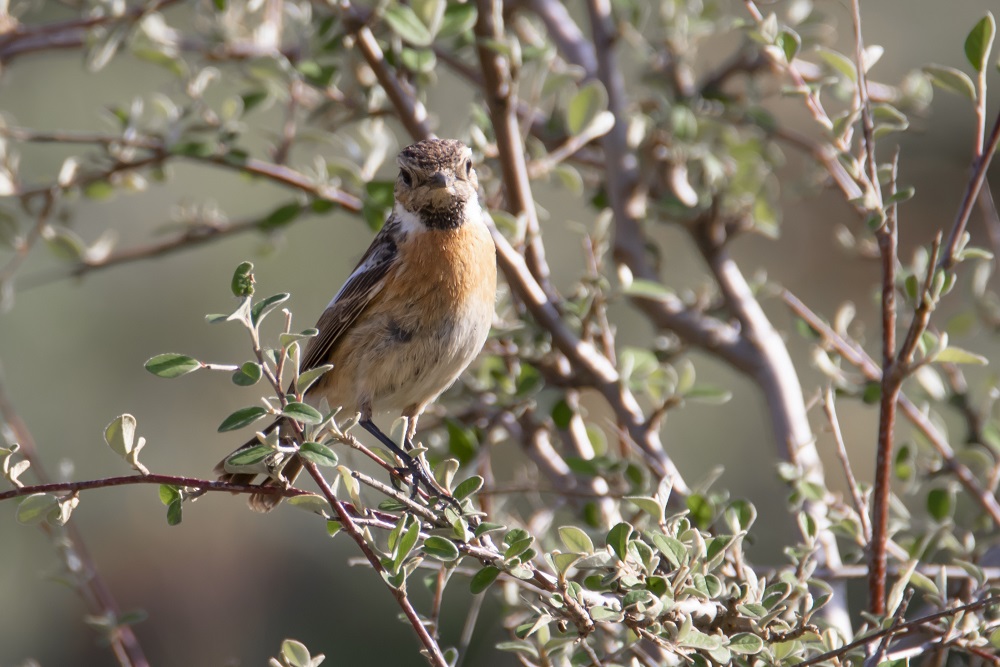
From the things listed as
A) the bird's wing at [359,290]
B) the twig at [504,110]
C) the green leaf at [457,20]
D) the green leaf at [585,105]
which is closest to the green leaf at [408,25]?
the green leaf at [457,20]

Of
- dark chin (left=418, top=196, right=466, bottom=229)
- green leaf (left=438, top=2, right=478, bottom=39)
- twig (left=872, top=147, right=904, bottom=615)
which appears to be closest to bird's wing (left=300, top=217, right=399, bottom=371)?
dark chin (left=418, top=196, right=466, bottom=229)

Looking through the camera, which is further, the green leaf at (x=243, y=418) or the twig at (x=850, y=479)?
the twig at (x=850, y=479)

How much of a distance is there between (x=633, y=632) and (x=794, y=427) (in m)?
1.77

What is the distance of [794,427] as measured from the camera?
4.21 metres

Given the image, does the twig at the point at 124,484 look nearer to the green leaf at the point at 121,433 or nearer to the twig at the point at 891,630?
the green leaf at the point at 121,433

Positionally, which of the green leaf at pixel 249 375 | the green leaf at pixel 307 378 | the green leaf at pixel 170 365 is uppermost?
the green leaf at pixel 170 365

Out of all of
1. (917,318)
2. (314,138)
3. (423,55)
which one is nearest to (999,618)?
(917,318)

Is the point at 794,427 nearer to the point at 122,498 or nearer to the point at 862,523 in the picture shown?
the point at 862,523

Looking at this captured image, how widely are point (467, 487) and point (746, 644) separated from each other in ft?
2.55

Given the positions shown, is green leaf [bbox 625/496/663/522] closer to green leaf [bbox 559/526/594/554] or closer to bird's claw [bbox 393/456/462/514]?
green leaf [bbox 559/526/594/554]

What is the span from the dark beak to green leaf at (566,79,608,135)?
521 mm

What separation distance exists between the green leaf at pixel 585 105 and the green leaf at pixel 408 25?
0.68 metres

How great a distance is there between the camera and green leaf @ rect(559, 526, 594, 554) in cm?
268

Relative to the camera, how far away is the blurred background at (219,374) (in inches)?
354
